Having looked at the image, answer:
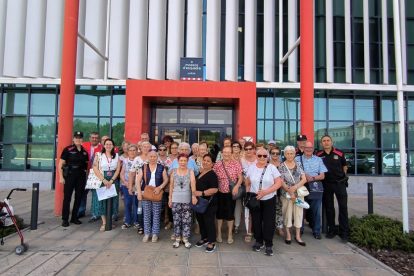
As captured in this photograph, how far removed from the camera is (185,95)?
8656 millimetres

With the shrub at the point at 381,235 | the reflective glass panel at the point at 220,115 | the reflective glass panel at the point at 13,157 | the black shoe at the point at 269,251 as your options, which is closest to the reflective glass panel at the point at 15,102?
the reflective glass panel at the point at 13,157

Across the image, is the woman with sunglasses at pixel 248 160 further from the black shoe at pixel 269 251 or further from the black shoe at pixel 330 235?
the black shoe at pixel 330 235

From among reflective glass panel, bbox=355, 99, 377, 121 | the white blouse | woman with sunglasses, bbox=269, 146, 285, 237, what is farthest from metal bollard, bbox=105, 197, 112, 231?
reflective glass panel, bbox=355, 99, 377, 121

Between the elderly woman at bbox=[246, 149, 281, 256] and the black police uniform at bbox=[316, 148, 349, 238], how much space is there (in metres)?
1.44

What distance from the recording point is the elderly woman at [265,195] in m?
4.03

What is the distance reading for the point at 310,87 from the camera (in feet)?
21.3

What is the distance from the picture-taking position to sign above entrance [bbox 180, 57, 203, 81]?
8883 millimetres

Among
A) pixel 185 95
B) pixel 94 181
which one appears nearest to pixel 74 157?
pixel 94 181

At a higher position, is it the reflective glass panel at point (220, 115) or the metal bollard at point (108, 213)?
the reflective glass panel at point (220, 115)

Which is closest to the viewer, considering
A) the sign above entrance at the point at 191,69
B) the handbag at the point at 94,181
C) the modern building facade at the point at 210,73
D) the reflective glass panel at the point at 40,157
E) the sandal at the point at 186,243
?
the sandal at the point at 186,243

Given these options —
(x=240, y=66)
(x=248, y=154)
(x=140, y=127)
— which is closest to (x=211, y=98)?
(x=240, y=66)

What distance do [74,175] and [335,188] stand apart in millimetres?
5402

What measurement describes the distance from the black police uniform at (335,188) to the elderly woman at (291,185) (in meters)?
0.73

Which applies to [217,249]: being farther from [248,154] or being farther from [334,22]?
[334,22]
